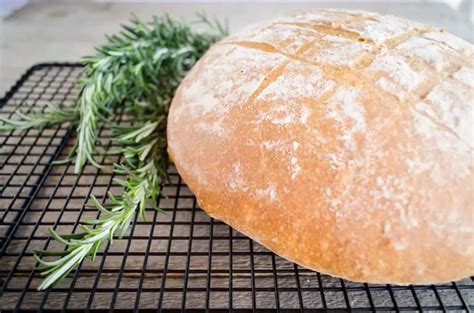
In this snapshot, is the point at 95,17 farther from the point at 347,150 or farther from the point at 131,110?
the point at 347,150

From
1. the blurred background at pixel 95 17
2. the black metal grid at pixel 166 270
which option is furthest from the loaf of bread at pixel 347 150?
the blurred background at pixel 95 17

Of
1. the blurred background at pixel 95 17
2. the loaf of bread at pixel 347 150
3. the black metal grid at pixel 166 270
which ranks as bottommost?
the blurred background at pixel 95 17

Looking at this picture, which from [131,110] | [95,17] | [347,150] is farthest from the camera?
[95,17]

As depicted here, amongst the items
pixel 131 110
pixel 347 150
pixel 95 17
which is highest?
pixel 347 150

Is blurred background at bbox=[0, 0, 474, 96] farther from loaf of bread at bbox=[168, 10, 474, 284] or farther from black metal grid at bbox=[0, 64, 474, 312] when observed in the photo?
loaf of bread at bbox=[168, 10, 474, 284]

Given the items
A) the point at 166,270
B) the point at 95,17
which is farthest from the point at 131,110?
the point at 95,17

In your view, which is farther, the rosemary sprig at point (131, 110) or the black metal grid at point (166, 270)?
the rosemary sprig at point (131, 110)

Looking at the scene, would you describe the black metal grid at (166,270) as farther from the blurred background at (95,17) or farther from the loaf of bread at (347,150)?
the blurred background at (95,17)
